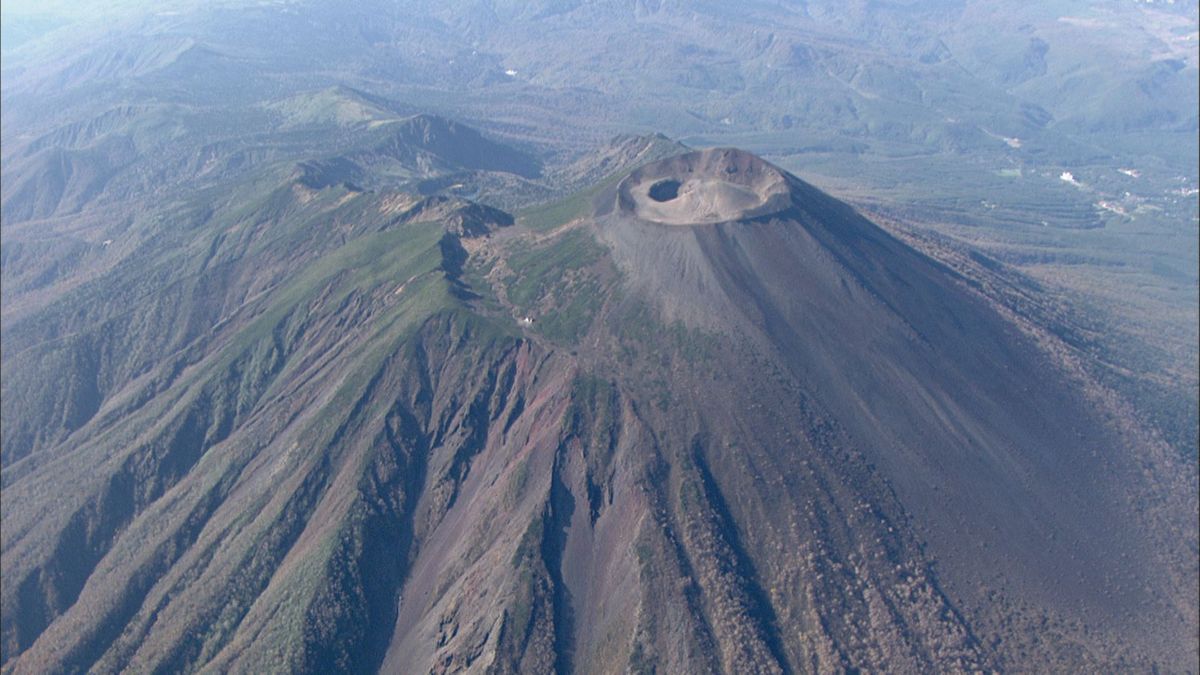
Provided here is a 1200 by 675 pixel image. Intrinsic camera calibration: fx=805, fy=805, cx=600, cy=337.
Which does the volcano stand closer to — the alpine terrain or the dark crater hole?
the alpine terrain

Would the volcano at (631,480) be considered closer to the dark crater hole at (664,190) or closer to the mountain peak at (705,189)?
the dark crater hole at (664,190)

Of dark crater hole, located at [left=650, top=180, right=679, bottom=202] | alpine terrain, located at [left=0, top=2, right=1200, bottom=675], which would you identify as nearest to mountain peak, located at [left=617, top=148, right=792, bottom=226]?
dark crater hole, located at [left=650, top=180, right=679, bottom=202]

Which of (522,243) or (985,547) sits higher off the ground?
(522,243)

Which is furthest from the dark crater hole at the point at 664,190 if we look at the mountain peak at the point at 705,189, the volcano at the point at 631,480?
the volcano at the point at 631,480

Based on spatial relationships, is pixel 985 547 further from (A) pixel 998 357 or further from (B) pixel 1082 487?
(A) pixel 998 357

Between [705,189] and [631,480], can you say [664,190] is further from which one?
[631,480]

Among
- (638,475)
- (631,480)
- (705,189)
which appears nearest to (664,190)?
(705,189)

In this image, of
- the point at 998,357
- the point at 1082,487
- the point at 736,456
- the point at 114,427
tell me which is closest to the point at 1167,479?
the point at 1082,487

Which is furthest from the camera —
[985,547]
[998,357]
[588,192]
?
[588,192]
